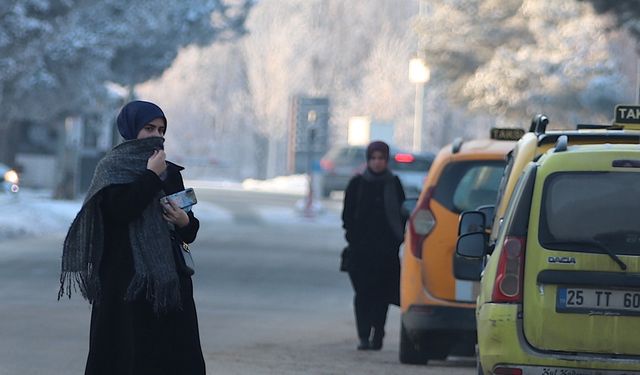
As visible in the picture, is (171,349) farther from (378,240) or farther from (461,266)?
(378,240)

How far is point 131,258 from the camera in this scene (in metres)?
7.01

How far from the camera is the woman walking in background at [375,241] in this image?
13.5 m

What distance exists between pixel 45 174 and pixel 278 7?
105ft

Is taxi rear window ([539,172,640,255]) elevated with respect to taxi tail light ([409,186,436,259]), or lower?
elevated

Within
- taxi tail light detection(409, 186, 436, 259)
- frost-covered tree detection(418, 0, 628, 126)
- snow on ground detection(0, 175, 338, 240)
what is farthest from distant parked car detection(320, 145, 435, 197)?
taxi tail light detection(409, 186, 436, 259)

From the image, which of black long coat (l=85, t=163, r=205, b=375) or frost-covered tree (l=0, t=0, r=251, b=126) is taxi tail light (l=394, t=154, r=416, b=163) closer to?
frost-covered tree (l=0, t=0, r=251, b=126)

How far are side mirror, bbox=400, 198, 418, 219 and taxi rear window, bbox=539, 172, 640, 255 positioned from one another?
5014 millimetres

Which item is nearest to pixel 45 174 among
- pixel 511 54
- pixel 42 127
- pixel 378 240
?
pixel 42 127

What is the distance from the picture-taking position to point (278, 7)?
258 feet

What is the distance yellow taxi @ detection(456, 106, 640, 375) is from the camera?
291 inches

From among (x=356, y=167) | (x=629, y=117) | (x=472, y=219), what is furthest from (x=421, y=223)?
(x=356, y=167)

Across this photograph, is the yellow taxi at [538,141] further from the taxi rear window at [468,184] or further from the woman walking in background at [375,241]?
the woman walking in background at [375,241]

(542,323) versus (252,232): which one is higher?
(542,323)

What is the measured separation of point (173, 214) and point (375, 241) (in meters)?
6.60
